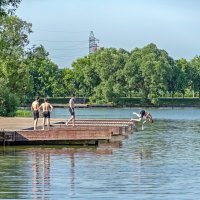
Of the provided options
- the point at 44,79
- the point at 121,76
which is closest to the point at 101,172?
the point at 121,76

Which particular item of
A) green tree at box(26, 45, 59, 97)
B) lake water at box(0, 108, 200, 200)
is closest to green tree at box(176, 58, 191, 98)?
green tree at box(26, 45, 59, 97)

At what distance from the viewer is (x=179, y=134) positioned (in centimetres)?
6178

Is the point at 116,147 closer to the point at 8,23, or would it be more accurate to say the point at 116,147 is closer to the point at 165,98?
the point at 8,23

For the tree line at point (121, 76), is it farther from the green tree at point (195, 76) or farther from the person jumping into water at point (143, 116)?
the person jumping into water at point (143, 116)

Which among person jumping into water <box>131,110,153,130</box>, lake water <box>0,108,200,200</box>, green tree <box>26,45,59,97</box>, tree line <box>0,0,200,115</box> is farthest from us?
green tree <box>26,45,59,97</box>

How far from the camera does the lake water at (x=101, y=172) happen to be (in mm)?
26375

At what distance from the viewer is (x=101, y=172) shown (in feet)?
105

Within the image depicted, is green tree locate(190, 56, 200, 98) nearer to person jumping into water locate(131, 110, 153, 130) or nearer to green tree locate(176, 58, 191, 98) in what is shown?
green tree locate(176, 58, 191, 98)

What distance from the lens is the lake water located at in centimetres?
2638

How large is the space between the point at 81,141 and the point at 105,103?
4848 inches

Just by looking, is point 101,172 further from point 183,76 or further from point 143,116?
point 183,76

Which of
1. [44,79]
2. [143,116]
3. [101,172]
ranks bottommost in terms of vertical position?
[101,172]

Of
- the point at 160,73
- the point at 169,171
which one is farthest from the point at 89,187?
the point at 160,73

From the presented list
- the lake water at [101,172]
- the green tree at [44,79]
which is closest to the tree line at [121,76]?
Answer: the green tree at [44,79]
